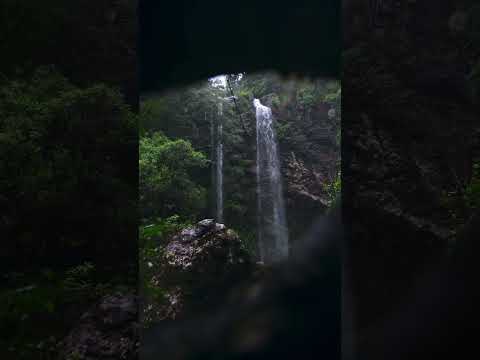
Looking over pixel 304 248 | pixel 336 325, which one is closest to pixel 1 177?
pixel 304 248

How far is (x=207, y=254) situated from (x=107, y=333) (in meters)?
0.99

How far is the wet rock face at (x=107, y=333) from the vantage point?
2.61 m

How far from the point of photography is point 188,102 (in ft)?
9.61

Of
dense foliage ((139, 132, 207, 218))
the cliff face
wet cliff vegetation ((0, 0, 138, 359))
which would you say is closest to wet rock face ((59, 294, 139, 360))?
wet cliff vegetation ((0, 0, 138, 359))

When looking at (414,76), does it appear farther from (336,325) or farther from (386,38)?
(336,325)

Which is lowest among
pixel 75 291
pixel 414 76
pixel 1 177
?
pixel 75 291

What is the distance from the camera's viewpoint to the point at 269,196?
2859 mm

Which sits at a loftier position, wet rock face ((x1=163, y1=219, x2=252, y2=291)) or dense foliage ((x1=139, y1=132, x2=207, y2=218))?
dense foliage ((x1=139, y1=132, x2=207, y2=218))

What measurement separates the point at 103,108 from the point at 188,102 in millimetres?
707

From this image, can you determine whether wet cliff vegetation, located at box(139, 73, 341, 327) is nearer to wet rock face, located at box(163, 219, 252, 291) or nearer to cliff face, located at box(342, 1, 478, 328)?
wet rock face, located at box(163, 219, 252, 291)

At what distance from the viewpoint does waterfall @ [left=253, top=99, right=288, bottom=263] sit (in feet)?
9.16

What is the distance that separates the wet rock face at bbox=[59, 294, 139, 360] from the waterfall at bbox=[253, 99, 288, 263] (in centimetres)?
117

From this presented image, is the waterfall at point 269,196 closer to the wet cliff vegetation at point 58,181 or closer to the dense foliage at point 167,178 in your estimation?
the dense foliage at point 167,178

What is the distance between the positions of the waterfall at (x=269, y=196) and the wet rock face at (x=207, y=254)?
0.71ft
